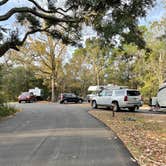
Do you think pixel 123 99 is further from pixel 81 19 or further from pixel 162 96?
pixel 81 19

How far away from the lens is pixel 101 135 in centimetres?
1523

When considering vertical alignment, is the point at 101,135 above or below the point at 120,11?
below

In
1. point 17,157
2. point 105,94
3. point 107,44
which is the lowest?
point 17,157

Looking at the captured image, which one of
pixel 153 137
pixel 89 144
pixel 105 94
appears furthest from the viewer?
pixel 105 94

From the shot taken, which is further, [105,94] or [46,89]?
Result: [46,89]

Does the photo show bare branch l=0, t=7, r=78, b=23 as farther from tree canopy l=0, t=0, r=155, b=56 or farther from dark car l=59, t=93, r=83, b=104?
dark car l=59, t=93, r=83, b=104

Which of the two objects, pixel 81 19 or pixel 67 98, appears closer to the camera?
pixel 81 19

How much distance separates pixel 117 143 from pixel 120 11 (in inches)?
432

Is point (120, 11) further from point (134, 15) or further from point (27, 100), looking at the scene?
point (27, 100)

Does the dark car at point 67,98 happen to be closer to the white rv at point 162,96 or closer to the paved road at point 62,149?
the white rv at point 162,96

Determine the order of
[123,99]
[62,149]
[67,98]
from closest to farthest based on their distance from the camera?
[62,149] < [123,99] < [67,98]

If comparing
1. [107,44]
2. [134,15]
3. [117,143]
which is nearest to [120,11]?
[134,15]

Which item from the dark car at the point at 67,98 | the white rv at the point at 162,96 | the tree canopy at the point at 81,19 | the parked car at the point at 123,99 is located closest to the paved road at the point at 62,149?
the tree canopy at the point at 81,19

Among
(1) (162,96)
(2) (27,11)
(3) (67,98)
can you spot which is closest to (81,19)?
(2) (27,11)
